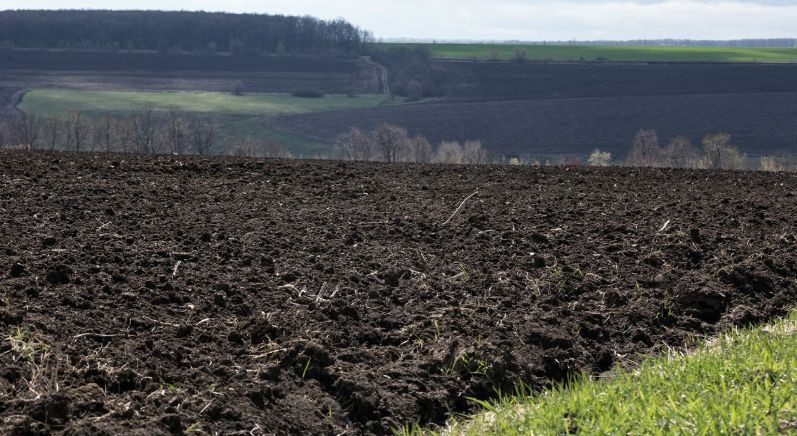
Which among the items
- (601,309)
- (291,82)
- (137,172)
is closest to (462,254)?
(601,309)

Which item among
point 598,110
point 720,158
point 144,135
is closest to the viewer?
point 720,158

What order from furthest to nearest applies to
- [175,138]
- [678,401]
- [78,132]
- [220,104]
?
1. [220,104]
2. [175,138]
3. [78,132]
4. [678,401]

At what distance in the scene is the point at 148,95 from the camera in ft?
293

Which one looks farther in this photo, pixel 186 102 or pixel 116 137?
pixel 186 102

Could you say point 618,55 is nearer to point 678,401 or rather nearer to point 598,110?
point 598,110

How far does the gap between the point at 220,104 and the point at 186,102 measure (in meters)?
3.05

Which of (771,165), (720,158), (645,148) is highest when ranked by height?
(771,165)

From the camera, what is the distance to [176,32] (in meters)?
116

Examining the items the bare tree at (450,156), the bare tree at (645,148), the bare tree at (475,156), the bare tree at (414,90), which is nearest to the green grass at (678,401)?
the bare tree at (450,156)

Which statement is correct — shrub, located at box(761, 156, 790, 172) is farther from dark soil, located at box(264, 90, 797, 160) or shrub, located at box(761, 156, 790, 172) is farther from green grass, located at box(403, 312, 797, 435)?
dark soil, located at box(264, 90, 797, 160)

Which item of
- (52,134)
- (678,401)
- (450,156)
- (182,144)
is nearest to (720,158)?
(450,156)

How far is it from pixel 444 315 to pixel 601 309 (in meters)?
1.35

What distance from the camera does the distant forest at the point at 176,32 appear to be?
111000 mm

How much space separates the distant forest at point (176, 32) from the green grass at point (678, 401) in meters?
111
